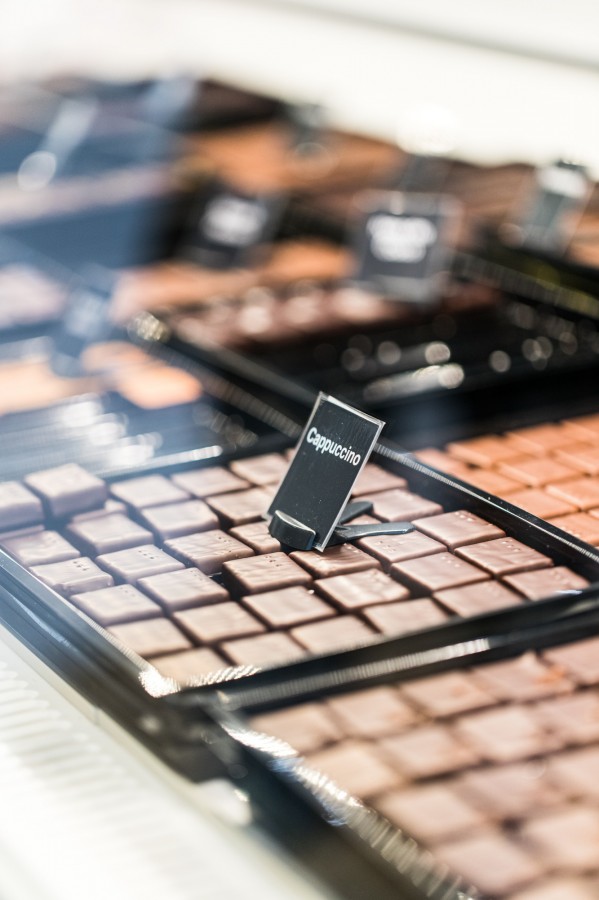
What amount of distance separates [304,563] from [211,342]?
3.85 ft

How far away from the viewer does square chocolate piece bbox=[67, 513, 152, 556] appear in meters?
2.27

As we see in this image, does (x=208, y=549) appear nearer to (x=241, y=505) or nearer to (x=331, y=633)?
(x=241, y=505)

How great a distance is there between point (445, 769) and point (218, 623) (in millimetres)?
484

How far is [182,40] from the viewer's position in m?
5.00

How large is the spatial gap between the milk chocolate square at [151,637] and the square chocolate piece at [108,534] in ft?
1.01

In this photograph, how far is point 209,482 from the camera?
2.53 m

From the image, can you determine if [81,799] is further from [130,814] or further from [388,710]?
[388,710]

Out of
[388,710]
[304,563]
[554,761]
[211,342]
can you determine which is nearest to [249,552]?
[304,563]

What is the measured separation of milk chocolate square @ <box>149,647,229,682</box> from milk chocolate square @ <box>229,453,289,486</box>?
67cm

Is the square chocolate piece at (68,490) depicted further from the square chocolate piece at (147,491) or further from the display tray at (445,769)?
the display tray at (445,769)

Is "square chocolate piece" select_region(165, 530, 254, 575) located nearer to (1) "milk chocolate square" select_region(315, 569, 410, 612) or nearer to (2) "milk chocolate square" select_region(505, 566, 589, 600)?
(1) "milk chocolate square" select_region(315, 569, 410, 612)

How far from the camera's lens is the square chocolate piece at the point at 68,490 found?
2400 mm

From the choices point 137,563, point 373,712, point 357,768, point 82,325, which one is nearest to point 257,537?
point 137,563

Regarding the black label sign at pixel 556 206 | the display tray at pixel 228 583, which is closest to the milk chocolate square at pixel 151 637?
the display tray at pixel 228 583
